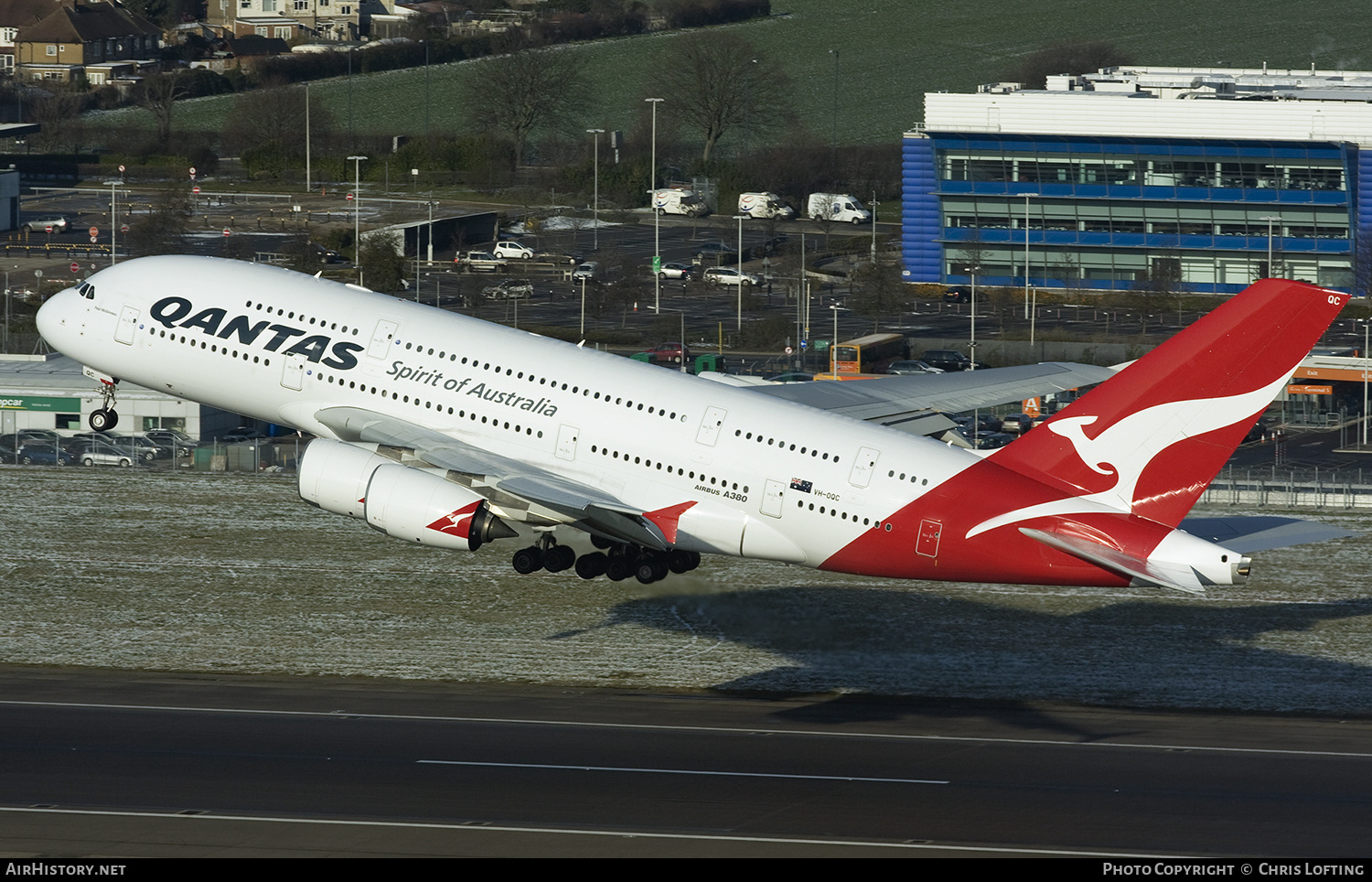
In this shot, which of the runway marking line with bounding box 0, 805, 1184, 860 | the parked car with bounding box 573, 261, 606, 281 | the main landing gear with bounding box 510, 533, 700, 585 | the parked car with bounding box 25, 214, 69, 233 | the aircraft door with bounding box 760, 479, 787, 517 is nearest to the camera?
the runway marking line with bounding box 0, 805, 1184, 860

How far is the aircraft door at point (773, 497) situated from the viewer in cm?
4544

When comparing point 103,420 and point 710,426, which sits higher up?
point 710,426

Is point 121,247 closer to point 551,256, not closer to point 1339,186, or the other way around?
point 551,256

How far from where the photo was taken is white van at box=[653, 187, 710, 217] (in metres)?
191

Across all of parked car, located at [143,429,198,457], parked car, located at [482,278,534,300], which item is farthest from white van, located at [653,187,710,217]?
parked car, located at [143,429,198,457]

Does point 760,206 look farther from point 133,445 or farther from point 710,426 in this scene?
point 710,426

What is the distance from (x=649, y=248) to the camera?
170 m

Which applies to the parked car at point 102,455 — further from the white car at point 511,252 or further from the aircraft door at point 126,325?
the white car at point 511,252

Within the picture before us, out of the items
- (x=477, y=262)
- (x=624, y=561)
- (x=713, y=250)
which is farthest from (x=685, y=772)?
(x=713, y=250)

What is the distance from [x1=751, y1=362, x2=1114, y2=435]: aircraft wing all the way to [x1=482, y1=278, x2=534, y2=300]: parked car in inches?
3425

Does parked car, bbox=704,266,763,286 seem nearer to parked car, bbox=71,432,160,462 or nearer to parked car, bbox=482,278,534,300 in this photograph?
parked car, bbox=482,278,534,300

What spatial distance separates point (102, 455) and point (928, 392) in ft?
176

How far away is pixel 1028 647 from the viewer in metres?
56.7

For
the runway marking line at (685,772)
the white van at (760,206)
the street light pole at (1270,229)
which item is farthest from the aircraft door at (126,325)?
the white van at (760,206)
